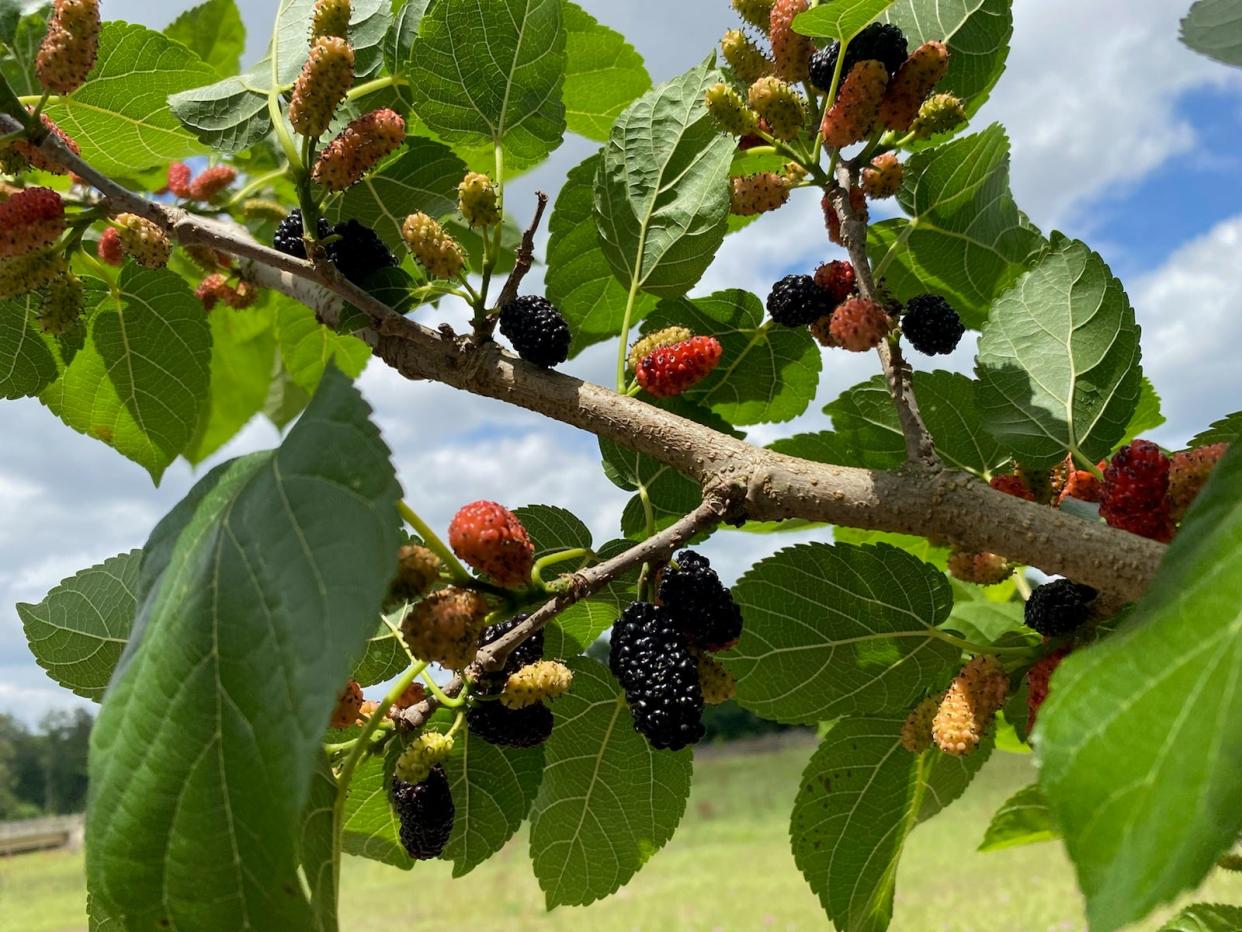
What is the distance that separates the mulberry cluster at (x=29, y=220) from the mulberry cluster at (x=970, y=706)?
705 millimetres

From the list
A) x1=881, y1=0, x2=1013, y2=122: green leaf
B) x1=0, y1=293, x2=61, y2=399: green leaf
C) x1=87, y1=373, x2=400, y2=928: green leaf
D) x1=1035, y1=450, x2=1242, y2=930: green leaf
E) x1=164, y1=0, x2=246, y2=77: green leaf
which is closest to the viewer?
x1=1035, y1=450, x2=1242, y2=930: green leaf

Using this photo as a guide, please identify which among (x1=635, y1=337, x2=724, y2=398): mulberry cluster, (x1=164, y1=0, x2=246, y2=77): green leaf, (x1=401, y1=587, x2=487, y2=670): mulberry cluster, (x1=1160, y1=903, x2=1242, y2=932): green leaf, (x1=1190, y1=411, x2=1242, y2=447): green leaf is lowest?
(x1=1160, y1=903, x2=1242, y2=932): green leaf

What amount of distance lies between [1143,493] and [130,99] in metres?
0.93

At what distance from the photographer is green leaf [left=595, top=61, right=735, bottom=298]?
80 centimetres

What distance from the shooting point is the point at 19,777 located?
20.0m

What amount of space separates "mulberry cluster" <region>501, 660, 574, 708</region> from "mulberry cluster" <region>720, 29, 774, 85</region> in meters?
0.50

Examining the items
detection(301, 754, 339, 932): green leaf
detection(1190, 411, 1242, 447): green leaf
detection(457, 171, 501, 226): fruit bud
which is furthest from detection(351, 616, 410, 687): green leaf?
detection(1190, 411, 1242, 447): green leaf

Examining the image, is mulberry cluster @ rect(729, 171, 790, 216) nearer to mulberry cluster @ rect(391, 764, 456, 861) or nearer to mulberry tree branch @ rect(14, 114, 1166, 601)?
mulberry tree branch @ rect(14, 114, 1166, 601)

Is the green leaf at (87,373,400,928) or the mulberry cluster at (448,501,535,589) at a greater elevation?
the mulberry cluster at (448,501,535,589)

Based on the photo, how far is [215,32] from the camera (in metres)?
1.57

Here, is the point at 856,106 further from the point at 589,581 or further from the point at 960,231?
the point at 589,581

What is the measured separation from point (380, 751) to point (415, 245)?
34 cm

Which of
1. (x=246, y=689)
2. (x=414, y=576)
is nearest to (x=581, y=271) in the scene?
(x=414, y=576)

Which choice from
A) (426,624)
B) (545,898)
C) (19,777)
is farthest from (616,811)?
(19,777)
